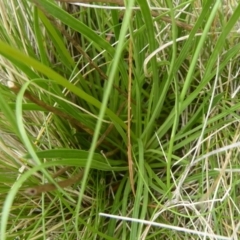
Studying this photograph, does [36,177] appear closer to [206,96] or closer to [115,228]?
[115,228]

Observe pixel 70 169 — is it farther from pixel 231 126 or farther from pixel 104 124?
pixel 231 126

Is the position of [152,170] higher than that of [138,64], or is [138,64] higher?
[138,64]

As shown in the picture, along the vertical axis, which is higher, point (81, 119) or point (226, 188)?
point (81, 119)

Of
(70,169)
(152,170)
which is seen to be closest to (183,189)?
(152,170)

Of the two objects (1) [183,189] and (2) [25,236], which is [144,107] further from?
(2) [25,236]

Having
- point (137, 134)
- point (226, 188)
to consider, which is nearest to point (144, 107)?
A: point (137, 134)

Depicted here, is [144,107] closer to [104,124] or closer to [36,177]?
[104,124]

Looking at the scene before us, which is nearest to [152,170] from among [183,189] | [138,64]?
[183,189]
